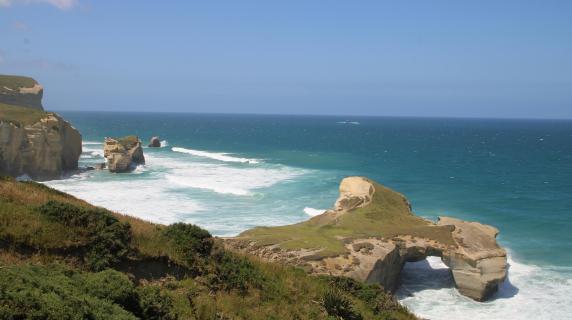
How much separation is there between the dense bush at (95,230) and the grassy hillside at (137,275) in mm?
23

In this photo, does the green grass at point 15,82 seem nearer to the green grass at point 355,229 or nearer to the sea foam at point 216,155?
the sea foam at point 216,155

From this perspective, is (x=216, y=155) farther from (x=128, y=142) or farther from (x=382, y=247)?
→ (x=382, y=247)

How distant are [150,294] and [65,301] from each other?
7.61 ft

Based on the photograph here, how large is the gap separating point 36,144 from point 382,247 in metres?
45.2

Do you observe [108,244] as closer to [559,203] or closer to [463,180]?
[559,203]

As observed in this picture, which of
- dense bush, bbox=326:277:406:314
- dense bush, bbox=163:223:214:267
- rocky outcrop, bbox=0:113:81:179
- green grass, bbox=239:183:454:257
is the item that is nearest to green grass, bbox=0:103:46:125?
rocky outcrop, bbox=0:113:81:179

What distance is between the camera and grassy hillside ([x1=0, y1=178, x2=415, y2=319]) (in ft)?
30.2

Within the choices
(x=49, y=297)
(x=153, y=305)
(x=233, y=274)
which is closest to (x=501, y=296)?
(x=233, y=274)

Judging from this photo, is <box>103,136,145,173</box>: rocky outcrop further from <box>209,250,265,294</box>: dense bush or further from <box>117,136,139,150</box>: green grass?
<box>209,250,265,294</box>: dense bush

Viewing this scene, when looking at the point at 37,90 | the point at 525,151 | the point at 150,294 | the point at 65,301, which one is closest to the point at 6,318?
the point at 65,301

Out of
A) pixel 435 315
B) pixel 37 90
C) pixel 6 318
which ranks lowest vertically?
pixel 435 315

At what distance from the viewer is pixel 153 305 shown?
401 inches

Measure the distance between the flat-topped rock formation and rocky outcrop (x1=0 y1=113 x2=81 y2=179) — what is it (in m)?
37.4

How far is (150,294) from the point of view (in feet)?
34.2
